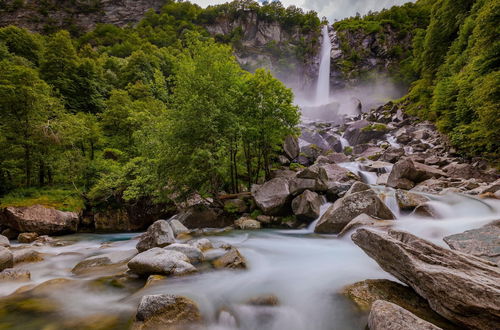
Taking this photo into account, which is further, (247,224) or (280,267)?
(247,224)

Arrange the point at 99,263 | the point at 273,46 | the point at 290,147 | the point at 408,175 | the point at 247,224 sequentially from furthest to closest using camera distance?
the point at 273,46 < the point at 290,147 < the point at 408,175 < the point at 247,224 < the point at 99,263

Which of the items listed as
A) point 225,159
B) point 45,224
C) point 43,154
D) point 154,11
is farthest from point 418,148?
point 154,11

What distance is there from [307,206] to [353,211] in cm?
228

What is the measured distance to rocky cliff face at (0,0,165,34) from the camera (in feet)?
232

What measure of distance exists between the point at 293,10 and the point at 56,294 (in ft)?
314

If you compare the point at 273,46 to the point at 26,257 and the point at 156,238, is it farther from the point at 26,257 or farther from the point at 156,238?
the point at 26,257

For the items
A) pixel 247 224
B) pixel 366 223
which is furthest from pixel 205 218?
pixel 366 223

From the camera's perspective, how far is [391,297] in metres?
3.58

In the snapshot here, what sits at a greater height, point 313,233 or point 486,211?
point 486,211

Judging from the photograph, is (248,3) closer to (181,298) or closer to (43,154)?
(43,154)

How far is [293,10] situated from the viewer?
79.9 metres

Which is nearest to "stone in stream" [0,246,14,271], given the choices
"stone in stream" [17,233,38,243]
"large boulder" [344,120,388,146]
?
"stone in stream" [17,233,38,243]

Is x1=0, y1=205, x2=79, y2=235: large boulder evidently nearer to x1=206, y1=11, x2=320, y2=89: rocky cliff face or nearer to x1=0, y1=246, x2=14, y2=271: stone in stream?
x1=0, y1=246, x2=14, y2=271: stone in stream

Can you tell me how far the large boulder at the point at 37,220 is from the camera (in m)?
11.2
